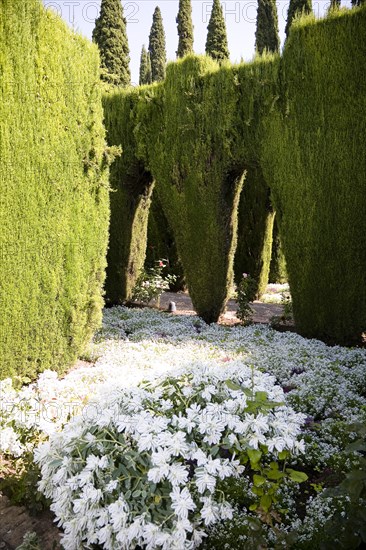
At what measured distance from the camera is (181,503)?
204cm

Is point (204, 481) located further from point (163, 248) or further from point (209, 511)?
point (163, 248)

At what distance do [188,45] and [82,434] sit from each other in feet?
88.3

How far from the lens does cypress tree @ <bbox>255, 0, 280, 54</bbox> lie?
2178 centimetres

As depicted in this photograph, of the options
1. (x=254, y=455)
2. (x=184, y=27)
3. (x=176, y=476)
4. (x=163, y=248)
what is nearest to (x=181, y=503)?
(x=176, y=476)

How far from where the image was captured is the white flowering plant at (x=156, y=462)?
2.09 metres

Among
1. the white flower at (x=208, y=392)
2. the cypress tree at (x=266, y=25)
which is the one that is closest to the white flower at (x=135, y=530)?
the white flower at (x=208, y=392)

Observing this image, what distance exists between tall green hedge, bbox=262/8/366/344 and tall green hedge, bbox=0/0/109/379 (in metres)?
3.30

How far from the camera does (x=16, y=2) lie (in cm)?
470

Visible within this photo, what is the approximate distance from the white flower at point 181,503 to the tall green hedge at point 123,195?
830cm

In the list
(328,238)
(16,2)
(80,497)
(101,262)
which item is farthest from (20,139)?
(328,238)

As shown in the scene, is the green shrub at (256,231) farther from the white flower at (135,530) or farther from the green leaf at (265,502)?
the white flower at (135,530)

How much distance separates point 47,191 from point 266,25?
21.1 metres

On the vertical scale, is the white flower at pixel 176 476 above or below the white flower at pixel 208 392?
below

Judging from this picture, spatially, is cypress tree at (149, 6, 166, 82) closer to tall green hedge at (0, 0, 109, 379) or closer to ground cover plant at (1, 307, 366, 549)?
tall green hedge at (0, 0, 109, 379)
